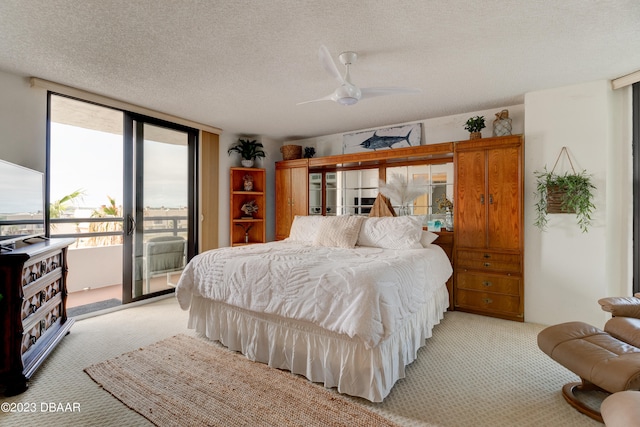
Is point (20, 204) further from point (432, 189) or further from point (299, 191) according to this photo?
point (432, 189)

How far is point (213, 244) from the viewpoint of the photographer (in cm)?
462

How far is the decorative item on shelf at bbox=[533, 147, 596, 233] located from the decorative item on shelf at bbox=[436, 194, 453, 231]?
3.07 ft

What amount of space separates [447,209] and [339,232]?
1606 mm

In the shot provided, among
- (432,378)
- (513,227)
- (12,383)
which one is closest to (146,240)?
(12,383)

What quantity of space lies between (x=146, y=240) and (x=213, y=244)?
967mm

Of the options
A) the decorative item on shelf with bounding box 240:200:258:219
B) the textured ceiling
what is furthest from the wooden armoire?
the textured ceiling

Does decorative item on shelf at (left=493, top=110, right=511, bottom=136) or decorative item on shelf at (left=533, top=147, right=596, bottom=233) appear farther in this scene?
decorative item on shelf at (left=493, top=110, right=511, bottom=136)

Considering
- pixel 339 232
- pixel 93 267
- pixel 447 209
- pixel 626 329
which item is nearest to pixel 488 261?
pixel 447 209

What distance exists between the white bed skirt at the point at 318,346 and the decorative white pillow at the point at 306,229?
1.42 metres

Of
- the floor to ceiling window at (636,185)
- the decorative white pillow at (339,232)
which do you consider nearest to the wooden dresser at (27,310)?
the decorative white pillow at (339,232)

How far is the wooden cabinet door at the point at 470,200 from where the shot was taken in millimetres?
3418

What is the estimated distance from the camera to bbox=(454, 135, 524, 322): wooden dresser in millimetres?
3234

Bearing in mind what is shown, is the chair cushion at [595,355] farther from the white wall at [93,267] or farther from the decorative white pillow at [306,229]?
the white wall at [93,267]

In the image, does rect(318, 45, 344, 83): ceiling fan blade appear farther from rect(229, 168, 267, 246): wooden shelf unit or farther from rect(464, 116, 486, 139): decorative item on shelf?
rect(229, 168, 267, 246): wooden shelf unit
